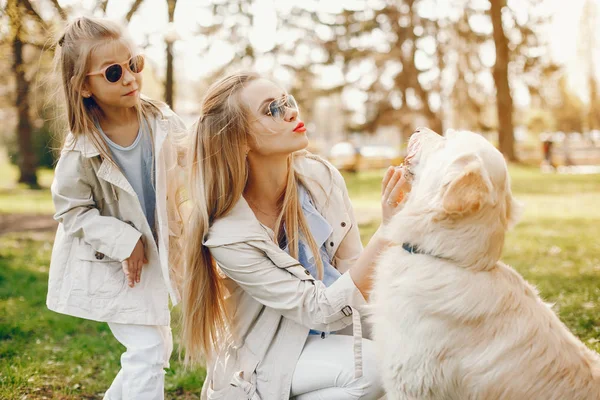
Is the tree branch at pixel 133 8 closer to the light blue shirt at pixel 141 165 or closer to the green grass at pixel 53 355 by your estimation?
the green grass at pixel 53 355

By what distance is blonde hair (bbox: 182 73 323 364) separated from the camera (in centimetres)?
307

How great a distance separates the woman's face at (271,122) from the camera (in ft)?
10.2

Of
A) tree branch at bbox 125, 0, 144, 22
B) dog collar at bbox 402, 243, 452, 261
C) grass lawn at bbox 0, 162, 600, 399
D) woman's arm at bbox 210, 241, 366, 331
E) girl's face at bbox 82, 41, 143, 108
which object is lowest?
grass lawn at bbox 0, 162, 600, 399

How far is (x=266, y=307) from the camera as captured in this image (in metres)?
3.17

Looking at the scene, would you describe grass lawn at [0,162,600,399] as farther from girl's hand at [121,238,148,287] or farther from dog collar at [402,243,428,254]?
dog collar at [402,243,428,254]

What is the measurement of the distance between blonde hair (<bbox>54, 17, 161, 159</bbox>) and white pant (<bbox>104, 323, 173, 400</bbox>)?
956 mm

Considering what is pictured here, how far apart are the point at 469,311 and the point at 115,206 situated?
208 centimetres

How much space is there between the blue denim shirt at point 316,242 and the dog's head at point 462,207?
722mm

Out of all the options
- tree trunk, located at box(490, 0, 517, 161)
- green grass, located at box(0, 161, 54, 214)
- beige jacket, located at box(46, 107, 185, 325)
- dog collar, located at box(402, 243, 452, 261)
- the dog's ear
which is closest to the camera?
the dog's ear

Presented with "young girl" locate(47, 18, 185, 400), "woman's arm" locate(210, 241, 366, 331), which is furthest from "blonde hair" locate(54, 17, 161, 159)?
"woman's arm" locate(210, 241, 366, 331)

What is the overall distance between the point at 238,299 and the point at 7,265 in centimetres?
589

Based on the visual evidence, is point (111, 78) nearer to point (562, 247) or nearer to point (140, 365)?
point (140, 365)

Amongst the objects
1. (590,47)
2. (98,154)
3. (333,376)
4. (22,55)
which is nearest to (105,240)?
(98,154)

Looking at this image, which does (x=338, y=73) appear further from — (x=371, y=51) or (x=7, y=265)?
(x=7, y=265)
